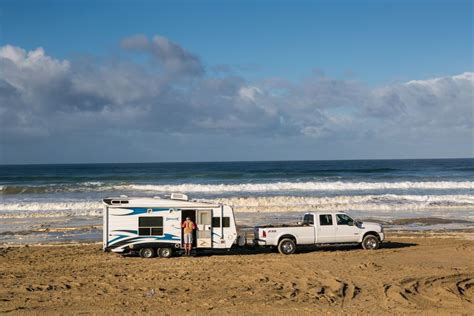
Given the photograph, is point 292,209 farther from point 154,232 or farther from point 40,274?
point 40,274

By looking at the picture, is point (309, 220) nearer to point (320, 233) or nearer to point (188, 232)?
point (320, 233)

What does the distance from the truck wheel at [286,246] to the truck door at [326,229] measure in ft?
3.40

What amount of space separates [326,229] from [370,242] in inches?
77.5

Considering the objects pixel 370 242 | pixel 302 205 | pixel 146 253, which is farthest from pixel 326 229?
pixel 302 205

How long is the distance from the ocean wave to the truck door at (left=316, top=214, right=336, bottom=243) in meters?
13.3

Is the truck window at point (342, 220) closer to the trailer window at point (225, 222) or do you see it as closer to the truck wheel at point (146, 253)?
the trailer window at point (225, 222)

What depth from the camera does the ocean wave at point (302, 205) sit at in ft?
112

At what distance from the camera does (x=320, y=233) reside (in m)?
20.1

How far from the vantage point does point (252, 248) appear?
21.1 metres

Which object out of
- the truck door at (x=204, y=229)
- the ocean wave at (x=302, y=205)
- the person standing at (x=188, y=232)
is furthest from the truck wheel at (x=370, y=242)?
the ocean wave at (x=302, y=205)

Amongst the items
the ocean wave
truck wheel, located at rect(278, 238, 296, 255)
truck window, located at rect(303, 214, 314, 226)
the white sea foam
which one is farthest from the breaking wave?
truck wheel, located at rect(278, 238, 296, 255)

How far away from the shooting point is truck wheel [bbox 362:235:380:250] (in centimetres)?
2053

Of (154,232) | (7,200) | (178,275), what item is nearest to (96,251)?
(154,232)

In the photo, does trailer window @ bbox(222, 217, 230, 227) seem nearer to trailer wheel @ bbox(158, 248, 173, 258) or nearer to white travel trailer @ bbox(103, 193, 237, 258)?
white travel trailer @ bbox(103, 193, 237, 258)
